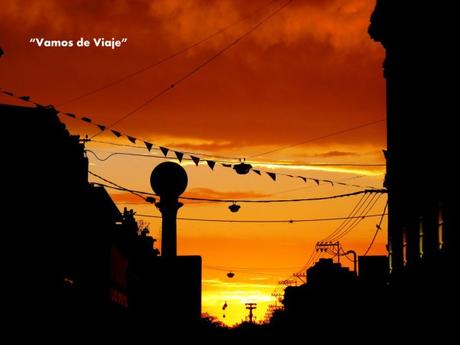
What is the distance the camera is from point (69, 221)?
150 ft

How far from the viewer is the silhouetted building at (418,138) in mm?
33094

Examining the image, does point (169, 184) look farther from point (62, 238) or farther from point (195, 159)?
point (195, 159)

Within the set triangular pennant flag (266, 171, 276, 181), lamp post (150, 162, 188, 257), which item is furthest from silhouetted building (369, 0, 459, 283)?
lamp post (150, 162, 188, 257)

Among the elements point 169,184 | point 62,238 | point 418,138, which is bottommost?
point 62,238

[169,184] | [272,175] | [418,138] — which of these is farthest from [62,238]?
[418,138]

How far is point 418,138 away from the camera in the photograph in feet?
123

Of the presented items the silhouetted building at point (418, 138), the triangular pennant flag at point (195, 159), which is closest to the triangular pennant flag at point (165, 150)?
the triangular pennant flag at point (195, 159)

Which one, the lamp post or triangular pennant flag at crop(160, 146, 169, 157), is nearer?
triangular pennant flag at crop(160, 146, 169, 157)

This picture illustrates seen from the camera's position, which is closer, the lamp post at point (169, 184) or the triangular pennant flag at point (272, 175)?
the triangular pennant flag at point (272, 175)

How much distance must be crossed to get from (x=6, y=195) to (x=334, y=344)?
55005mm

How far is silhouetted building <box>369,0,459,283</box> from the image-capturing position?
3309 cm

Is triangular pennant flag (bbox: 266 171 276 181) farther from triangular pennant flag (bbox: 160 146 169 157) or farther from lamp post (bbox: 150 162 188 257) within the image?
lamp post (bbox: 150 162 188 257)

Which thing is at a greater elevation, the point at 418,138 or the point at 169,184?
the point at 169,184

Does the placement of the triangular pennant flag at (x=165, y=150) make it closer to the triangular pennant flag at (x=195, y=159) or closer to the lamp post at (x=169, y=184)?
the triangular pennant flag at (x=195, y=159)
